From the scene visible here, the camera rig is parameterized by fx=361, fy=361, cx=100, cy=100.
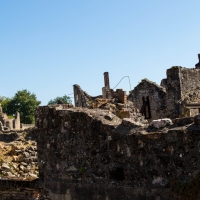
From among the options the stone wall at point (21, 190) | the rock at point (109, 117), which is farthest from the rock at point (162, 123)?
the stone wall at point (21, 190)

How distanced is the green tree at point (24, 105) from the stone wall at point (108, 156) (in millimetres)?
69625

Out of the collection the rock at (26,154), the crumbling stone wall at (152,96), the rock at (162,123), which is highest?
the crumbling stone wall at (152,96)

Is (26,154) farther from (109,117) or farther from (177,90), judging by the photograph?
(177,90)

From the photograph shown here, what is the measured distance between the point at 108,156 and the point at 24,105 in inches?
2875

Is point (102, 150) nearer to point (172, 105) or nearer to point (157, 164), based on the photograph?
point (157, 164)

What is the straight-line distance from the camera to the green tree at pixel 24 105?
76.1m

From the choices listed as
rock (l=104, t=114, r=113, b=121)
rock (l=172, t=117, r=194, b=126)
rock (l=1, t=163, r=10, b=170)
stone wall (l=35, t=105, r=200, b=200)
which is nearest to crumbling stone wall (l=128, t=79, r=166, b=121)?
rock (l=1, t=163, r=10, b=170)

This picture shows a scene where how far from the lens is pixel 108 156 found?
6.32 metres

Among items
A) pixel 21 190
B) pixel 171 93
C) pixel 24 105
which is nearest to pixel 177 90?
pixel 171 93

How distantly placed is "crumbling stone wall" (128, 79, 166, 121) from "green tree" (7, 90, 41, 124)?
57.2 meters

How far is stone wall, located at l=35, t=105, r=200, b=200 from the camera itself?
5.52 m

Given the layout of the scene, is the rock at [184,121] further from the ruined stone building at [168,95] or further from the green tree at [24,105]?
the green tree at [24,105]

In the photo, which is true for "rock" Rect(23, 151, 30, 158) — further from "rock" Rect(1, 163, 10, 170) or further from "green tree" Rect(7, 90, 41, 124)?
"green tree" Rect(7, 90, 41, 124)

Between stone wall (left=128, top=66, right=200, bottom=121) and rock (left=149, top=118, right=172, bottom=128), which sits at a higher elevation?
stone wall (left=128, top=66, right=200, bottom=121)
